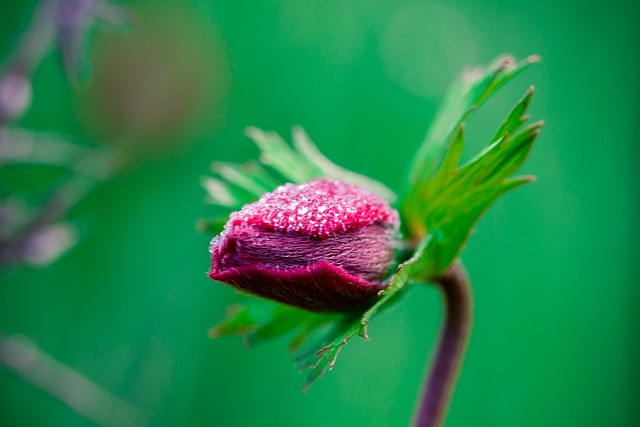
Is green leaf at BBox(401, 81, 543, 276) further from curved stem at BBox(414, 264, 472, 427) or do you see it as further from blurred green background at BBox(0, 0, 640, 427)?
blurred green background at BBox(0, 0, 640, 427)

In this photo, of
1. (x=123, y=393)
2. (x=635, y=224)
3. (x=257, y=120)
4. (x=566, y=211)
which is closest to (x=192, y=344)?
(x=123, y=393)

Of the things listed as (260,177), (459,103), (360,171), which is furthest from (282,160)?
(360,171)

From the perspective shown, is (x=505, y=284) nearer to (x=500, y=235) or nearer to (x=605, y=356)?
(x=500, y=235)

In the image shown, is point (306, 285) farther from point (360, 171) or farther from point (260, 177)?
point (360, 171)

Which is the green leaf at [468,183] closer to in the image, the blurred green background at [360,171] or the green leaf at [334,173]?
the green leaf at [334,173]

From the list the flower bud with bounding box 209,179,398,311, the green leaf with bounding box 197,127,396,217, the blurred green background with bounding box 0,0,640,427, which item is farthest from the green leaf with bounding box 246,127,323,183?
the blurred green background with bounding box 0,0,640,427

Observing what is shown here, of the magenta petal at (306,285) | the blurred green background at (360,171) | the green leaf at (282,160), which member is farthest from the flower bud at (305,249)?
the blurred green background at (360,171)
